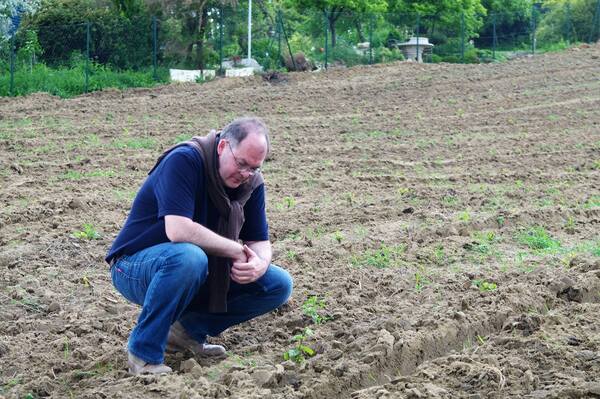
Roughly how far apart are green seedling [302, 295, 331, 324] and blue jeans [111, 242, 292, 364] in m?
0.78

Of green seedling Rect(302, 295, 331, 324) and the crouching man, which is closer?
the crouching man

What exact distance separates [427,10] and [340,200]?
1231 inches

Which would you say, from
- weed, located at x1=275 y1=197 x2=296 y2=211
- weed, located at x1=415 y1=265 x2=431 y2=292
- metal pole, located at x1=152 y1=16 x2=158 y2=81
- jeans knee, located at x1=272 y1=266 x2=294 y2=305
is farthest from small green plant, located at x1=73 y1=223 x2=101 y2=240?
metal pole, located at x1=152 y1=16 x2=158 y2=81

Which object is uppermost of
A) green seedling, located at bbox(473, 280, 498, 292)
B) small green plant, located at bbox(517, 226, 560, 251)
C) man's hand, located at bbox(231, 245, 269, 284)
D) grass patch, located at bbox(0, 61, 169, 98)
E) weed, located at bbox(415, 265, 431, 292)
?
man's hand, located at bbox(231, 245, 269, 284)

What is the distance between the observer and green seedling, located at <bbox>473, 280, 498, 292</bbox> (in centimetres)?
674

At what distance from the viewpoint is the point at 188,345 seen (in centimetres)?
543

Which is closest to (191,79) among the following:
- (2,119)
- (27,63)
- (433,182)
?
(27,63)

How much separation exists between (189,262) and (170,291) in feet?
0.62

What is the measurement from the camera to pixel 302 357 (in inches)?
210

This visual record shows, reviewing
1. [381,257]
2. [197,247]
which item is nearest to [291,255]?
[381,257]

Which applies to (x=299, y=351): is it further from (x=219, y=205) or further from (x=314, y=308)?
(x=219, y=205)

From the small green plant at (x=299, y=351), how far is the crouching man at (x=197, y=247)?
0.32 meters

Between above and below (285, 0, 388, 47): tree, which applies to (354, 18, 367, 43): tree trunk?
below

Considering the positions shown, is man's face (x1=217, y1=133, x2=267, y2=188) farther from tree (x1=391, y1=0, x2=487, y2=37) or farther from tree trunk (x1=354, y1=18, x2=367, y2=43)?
tree (x1=391, y1=0, x2=487, y2=37)
